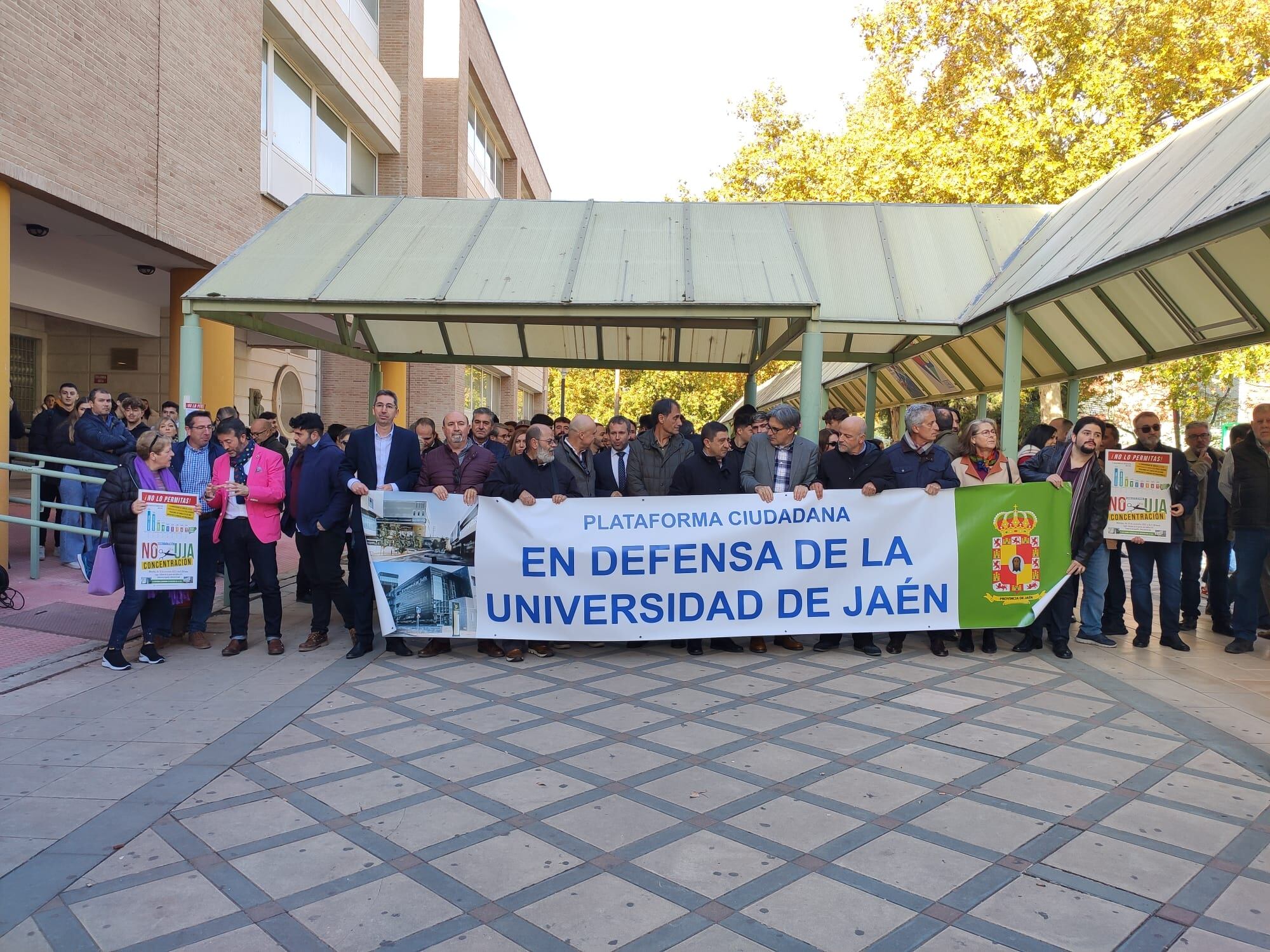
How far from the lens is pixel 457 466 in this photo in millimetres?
7828

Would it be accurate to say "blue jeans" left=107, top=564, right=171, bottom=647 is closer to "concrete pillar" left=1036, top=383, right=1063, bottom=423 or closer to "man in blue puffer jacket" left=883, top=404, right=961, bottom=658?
"man in blue puffer jacket" left=883, top=404, right=961, bottom=658

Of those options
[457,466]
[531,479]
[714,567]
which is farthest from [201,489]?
[714,567]

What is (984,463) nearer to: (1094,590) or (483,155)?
(1094,590)

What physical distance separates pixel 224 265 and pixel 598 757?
7.03 m

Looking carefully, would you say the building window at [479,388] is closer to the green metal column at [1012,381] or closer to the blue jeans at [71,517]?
the blue jeans at [71,517]

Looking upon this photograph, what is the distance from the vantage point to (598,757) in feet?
16.1

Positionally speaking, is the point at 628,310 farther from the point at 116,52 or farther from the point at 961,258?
the point at 116,52

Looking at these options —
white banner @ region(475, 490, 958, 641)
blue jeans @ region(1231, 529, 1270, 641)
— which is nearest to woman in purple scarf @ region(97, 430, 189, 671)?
white banner @ region(475, 490, 958, 641)

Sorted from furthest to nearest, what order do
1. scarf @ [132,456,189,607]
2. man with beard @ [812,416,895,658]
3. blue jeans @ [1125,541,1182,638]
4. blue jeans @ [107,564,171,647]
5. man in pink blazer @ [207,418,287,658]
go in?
1. blue jeans @ [1125,541,1182,638]
2. man with beard @ [812,416,895,658]
3. man in pink blazer @ [207,418,287,658]
4. scarf @ [132,456,189,607]
5. blue jeans @ [107,564,171,647]

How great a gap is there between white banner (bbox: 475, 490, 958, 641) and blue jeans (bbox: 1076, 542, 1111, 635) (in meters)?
1.41

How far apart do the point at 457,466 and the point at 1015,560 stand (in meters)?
4.80

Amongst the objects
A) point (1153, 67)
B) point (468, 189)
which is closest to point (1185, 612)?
point (1153, 67)

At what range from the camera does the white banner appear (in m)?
7.45

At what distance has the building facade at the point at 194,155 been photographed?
10391 millimetres
